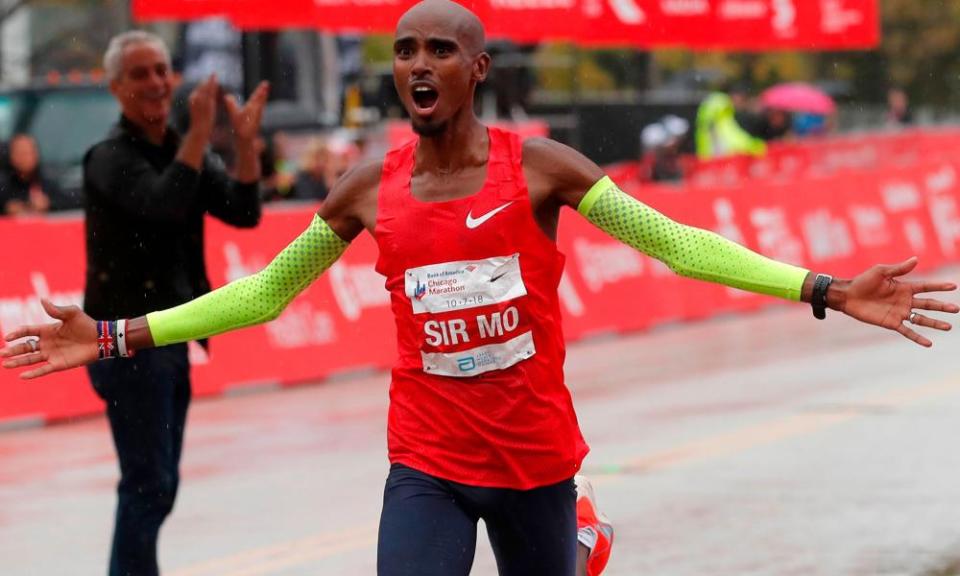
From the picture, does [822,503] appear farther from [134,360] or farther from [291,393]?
[291,393]

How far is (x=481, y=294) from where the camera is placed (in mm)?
4930

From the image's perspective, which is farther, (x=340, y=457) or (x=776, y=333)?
(x=776, y=333)

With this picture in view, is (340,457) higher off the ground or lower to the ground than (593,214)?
lower

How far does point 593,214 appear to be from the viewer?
16.8ft

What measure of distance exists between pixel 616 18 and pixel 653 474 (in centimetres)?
999

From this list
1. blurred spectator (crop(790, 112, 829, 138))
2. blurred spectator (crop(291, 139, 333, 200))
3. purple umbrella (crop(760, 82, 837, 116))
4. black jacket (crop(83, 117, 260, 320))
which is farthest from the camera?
blurred spectator (crop(790, 112, 829, 138))

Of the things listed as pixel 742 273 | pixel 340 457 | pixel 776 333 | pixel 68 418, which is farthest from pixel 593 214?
pixel 776 333

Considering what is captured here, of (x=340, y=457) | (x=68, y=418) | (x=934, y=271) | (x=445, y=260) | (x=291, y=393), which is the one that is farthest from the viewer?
(x=934, y=271)

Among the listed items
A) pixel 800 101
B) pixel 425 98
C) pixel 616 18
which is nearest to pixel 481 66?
pixel 425 98

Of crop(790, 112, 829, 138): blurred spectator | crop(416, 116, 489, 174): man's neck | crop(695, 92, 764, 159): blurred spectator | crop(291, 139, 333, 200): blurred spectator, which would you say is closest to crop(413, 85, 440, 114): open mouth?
crop(416, 116, 489, 174): man's neck

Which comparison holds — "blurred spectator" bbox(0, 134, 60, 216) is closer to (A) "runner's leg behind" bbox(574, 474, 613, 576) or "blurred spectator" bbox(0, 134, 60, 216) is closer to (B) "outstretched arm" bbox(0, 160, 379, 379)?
(A) "runner's leg behind" bbox(574, 474, 613, 576)

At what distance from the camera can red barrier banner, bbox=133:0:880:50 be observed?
1498cm

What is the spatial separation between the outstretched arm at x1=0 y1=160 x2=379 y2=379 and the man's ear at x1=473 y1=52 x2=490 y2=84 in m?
0.38

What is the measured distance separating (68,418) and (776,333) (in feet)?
24.6
